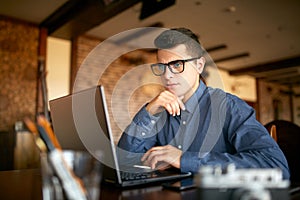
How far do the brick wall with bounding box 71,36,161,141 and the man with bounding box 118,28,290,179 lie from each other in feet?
12.9

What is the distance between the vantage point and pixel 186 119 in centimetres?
136

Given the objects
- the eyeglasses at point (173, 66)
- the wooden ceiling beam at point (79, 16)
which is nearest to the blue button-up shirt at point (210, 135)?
the eyeglasses at point (173, 66)

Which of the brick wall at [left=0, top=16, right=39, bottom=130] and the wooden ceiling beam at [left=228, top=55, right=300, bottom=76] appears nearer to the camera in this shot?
the brick wall at [left=0, top=16, right=39, bottom=130]

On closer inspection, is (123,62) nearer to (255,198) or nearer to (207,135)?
(207,135)

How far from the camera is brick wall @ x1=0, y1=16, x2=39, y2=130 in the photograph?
4.58m

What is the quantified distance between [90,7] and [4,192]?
11.8 ft

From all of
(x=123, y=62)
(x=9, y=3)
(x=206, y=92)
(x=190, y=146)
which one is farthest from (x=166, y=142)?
(x=123, y=62)

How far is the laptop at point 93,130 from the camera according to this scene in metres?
0.76

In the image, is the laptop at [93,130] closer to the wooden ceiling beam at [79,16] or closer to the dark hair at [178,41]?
the dark hair at [178,41]

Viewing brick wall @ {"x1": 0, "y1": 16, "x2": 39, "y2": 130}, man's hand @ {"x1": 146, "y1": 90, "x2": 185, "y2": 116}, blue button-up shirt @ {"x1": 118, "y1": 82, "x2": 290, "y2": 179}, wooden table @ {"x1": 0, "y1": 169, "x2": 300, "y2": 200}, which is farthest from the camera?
brick wall @ {"x1": 0, "y1": 16, "x2": 39, "y2": 130}

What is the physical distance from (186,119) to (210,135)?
172mm

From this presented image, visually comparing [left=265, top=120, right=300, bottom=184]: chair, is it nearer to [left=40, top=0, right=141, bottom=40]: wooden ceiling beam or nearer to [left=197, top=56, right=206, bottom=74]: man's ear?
[left=197, top=56, right=206, bottom=74]: man's ear

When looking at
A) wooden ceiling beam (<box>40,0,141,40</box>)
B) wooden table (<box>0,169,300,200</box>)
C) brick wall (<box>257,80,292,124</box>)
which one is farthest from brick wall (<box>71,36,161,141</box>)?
brick wall (<box>257,80,292,124</box>)

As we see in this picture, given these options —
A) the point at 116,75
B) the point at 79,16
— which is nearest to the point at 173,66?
the point at 79,16
